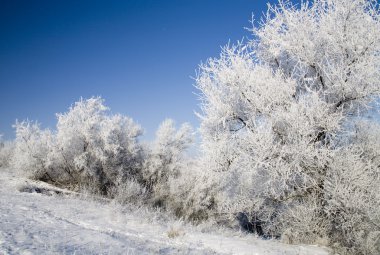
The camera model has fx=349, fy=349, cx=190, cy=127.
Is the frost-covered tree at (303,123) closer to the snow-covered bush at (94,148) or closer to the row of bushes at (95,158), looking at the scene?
the row of bushes at (95,158)

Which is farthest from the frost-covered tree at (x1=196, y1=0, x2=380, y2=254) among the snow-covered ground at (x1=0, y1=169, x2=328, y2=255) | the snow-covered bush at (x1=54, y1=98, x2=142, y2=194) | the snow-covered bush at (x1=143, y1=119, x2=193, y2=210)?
the snow-covered bush at (x1=54, y1=98, x2=142, y2=194)

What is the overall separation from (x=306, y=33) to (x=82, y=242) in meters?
9.35

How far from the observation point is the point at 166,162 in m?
20.7

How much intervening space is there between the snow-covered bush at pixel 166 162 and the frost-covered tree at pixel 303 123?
5.84m

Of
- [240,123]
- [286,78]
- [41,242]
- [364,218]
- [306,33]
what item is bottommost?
[41,242]

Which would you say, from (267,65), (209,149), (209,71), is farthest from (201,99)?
(267,65)

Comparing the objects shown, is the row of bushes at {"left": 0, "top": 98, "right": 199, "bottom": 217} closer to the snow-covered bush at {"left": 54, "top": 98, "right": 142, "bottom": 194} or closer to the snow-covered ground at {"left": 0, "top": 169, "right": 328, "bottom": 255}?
the snow-covered bush at {"left": 54, "top": 98, "right": 142, "bottom": 194}

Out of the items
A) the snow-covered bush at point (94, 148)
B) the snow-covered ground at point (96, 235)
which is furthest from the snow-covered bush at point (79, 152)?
the snow-covered ground at point (96, 235)

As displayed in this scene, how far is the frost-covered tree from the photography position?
31.9 ft

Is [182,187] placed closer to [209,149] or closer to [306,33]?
[209,149]

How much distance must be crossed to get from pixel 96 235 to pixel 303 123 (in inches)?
251

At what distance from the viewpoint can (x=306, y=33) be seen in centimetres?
1129

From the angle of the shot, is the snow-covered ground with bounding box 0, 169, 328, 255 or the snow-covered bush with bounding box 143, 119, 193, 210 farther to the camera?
the snow-covered bush with bounding box 143, 119, 193, 210

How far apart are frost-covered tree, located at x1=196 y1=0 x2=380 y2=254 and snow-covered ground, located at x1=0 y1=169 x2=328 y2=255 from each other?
154 centimetres
